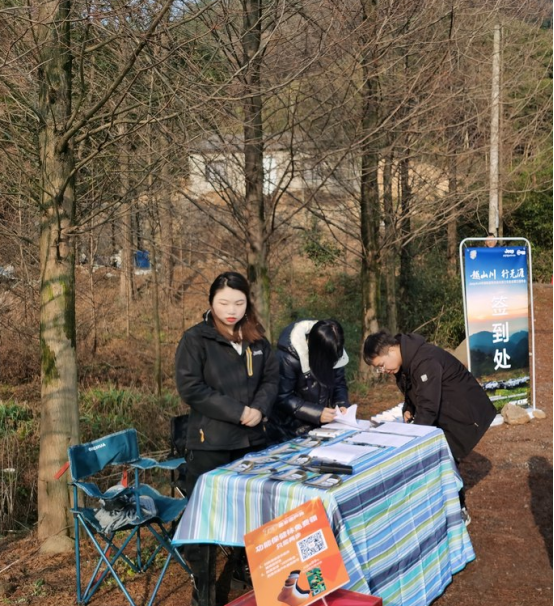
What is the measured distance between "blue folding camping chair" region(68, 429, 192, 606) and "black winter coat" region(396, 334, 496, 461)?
1.67 m

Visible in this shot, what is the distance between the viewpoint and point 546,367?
1566 cm

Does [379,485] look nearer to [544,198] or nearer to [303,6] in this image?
[303,6]

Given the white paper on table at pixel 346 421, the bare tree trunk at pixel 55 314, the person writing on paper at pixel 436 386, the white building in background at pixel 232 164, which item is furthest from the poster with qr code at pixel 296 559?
the white building in background at pixel 232 164

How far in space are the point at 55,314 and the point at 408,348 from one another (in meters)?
2.43

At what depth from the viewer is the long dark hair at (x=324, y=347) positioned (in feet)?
16.1

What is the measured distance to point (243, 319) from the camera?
4348 millimetres

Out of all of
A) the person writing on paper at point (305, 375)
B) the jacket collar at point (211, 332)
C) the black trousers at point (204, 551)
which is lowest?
the black trousers at point (204, 551)

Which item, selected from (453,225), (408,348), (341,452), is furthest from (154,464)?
(453,225)

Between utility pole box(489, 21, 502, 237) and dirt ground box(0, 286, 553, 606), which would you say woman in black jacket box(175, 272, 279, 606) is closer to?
dirt ground box(0, 286, 553, 606)

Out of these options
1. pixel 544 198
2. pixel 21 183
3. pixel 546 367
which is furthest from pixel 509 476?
pixel 544 198

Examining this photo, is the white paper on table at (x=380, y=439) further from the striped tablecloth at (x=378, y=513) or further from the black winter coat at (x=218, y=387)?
the black winter coat at (x=218, y=387)

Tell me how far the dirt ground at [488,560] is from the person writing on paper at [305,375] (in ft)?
3.41

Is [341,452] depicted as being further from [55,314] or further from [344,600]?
[55,314]

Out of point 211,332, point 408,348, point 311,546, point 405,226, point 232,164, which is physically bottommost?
point 311,546
